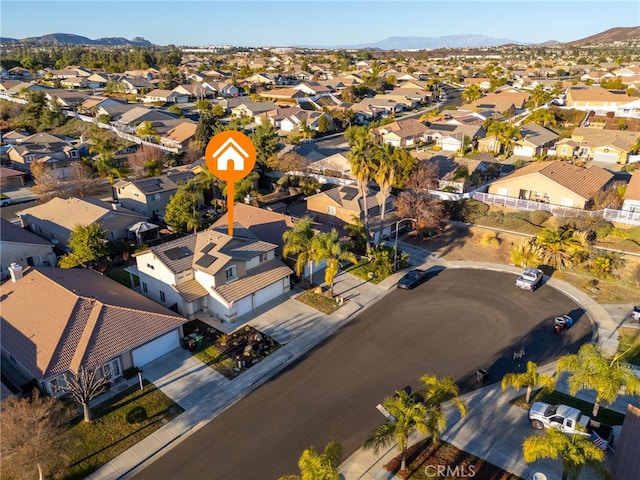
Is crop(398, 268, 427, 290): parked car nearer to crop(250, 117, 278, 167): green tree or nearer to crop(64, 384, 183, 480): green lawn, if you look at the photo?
crop(64, 384, 183, 480): green lawn

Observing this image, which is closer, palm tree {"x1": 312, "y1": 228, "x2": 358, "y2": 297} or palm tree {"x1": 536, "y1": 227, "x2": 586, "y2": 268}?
palm tree {"x1": 312, "y1": 228, "x2": 358, "y2": 297}

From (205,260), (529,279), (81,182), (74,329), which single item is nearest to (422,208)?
(529,279)

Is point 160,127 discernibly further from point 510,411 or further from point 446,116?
point 510,411

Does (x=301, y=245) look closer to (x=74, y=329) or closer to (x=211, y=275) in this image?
(x=211, y=275)

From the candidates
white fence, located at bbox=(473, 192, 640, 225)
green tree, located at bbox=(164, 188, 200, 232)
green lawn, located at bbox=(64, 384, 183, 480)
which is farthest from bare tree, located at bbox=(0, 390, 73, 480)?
white fence, located at bbox=(473, 192, 640, 225)

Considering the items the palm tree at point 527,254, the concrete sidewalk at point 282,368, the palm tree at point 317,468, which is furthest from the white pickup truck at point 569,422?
the palm tree at point 527,254

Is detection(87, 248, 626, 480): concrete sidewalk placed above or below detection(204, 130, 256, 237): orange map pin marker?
below
